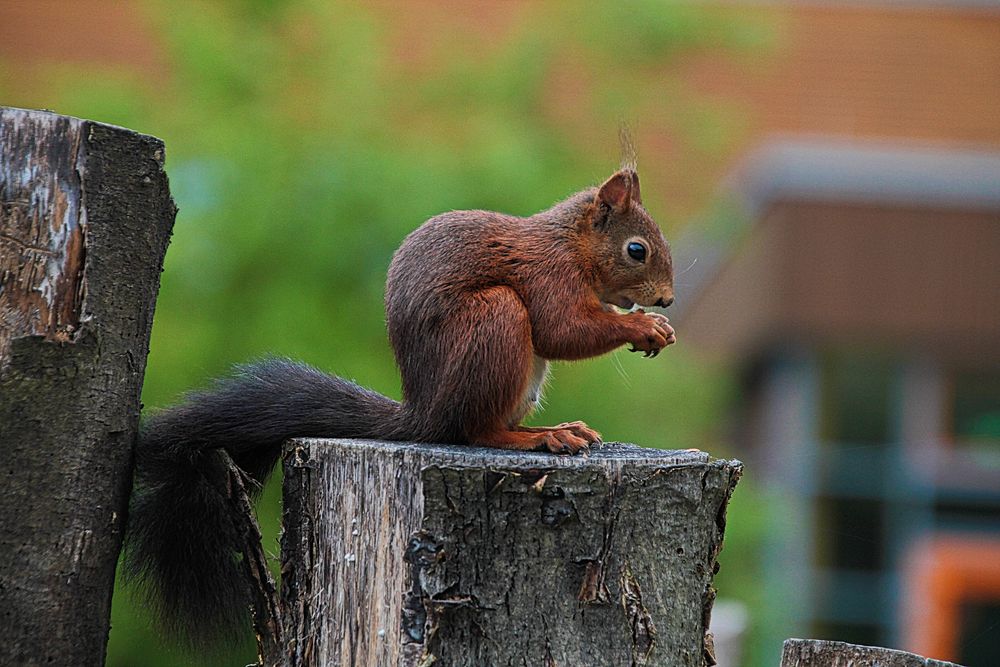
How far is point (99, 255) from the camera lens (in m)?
1.94

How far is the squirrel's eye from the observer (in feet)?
8.22

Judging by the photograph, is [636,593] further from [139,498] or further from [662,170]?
[662,170]

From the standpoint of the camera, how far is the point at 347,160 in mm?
5480

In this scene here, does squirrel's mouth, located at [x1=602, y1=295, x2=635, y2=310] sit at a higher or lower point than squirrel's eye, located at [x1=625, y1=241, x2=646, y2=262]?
lower

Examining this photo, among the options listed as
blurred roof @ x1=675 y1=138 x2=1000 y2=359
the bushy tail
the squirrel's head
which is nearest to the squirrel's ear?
the squirrel's head

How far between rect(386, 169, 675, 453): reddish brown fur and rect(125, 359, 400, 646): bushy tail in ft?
0.44

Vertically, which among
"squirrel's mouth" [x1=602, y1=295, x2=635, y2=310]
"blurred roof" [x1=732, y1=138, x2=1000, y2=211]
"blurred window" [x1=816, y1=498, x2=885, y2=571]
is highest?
"blurred roof" [x1=732, y1=138, x2=1000, y2=211]

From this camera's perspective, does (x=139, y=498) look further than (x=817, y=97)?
No

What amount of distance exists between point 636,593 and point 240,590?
2.39 feet

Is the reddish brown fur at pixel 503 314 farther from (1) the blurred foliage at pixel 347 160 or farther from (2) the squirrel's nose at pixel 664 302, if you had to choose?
(1) the blurred foliage at pixel 347 160

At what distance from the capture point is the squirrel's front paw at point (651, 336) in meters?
2.37

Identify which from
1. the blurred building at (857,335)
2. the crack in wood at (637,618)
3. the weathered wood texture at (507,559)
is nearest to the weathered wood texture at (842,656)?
the weathered wood texture at (507,559)

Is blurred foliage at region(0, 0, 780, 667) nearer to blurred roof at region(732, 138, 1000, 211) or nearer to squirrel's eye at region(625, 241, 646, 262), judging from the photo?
squirrel's eye at region(625, 241, 646, 262)

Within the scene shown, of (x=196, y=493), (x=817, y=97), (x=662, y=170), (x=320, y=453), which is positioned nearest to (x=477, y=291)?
(x=320, y=453)
